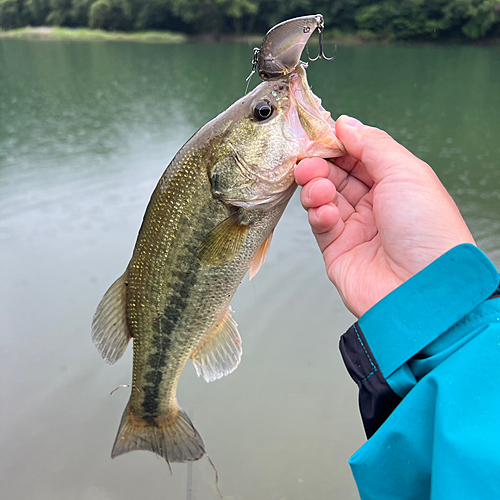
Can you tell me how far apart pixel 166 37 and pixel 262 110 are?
47466 mm

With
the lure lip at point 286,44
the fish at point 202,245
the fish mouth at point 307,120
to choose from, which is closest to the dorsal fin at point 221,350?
the fish at point 202,245

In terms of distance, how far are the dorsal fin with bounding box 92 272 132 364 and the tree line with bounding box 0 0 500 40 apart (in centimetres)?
3888

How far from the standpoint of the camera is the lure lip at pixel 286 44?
5.29 ft

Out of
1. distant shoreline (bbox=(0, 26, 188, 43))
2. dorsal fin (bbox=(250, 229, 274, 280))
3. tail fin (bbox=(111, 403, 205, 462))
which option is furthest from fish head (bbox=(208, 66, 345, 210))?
distant shoreline (bbox=(0, 26, 188, 43))

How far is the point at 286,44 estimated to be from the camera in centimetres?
163

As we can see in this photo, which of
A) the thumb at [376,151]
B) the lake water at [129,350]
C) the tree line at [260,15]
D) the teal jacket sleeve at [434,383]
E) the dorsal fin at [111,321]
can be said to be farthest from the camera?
the tree line at [260,15]

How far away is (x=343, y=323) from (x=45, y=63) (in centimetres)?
2637

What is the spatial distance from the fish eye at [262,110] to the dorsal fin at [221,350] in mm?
956

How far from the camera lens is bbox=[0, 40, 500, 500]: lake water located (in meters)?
2.77

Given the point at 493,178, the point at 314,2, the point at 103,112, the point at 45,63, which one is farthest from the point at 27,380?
the point at 314,2

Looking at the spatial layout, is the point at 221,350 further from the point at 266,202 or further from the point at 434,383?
the point at 434,383

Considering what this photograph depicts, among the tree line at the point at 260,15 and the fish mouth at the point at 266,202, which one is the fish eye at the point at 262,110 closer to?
the fish mouth at the point at 266,202

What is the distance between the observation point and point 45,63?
938 inches

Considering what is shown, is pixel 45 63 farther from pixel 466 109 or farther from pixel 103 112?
pixel 466 109
